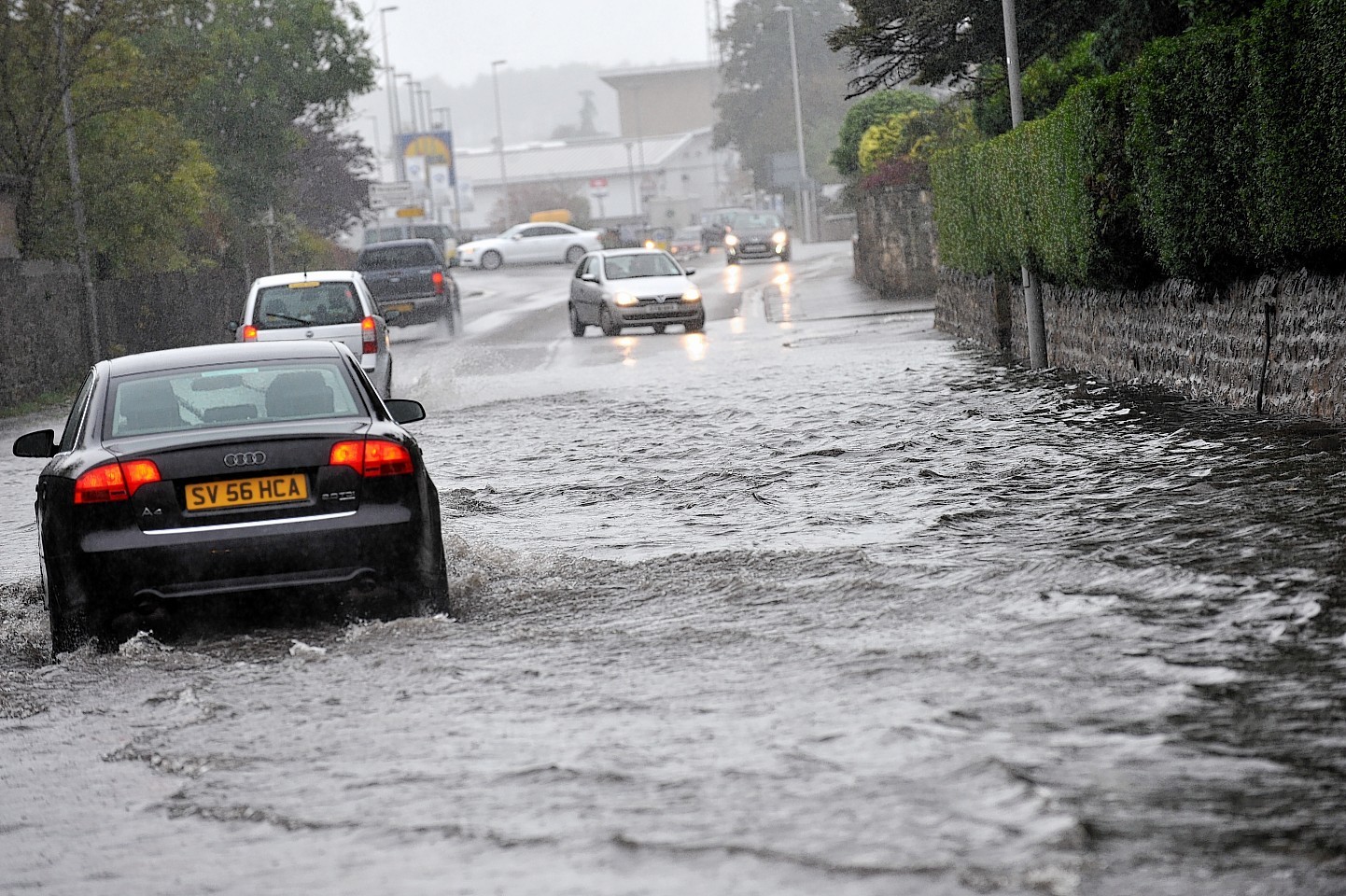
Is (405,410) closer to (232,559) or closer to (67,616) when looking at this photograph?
(232,559)

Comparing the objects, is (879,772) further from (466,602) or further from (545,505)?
(545,505)

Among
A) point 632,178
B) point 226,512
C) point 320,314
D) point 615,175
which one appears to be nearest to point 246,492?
point 226,512

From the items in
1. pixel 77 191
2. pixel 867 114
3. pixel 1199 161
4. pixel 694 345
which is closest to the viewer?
pixel 1199 161

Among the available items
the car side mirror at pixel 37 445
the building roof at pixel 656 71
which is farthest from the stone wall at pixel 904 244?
the building roof at pixel 656 71

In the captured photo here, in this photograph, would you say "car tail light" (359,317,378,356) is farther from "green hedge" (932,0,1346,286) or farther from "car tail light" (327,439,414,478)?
"car tail light" (327,439,414,478)

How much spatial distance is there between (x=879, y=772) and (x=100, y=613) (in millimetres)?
3787

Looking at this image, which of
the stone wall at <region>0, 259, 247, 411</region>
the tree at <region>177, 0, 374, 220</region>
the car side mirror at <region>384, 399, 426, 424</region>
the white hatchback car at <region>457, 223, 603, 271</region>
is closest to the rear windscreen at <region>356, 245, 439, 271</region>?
the stone wall at <region>0, 259, 247, 411</region>

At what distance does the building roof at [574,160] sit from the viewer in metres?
137

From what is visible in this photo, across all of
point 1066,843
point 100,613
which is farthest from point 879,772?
point 100,613

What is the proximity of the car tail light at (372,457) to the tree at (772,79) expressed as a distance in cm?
9700

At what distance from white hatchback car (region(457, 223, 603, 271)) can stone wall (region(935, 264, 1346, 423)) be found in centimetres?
5336

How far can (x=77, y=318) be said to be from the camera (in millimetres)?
33531

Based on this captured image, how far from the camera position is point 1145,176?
1669 centimetres

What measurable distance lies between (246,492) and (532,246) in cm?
6761
